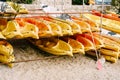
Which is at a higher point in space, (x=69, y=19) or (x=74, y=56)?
(x=69, y=19)

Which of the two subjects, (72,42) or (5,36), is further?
(72,42)

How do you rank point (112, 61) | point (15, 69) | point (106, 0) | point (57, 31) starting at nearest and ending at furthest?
1. point (15, 69)
2. point (57, 31)
3. point (112, 61)
4. point (106, 0)

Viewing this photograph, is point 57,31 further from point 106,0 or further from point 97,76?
point 106,0

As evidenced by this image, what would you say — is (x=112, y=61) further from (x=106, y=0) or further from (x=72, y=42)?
(x=106, y=0)

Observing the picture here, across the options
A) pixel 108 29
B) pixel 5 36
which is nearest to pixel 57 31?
pixel 5 36

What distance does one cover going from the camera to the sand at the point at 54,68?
265 inches

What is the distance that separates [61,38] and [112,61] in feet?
3.97

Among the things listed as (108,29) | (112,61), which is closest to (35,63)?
(112,61)

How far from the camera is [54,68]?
7188 mm

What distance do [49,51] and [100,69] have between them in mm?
1124

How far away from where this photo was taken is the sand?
22.1 feet

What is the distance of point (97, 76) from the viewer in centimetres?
704

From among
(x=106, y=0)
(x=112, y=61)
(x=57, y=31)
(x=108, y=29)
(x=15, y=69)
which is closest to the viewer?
(x=15, y=69)

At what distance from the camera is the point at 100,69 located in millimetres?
7406
